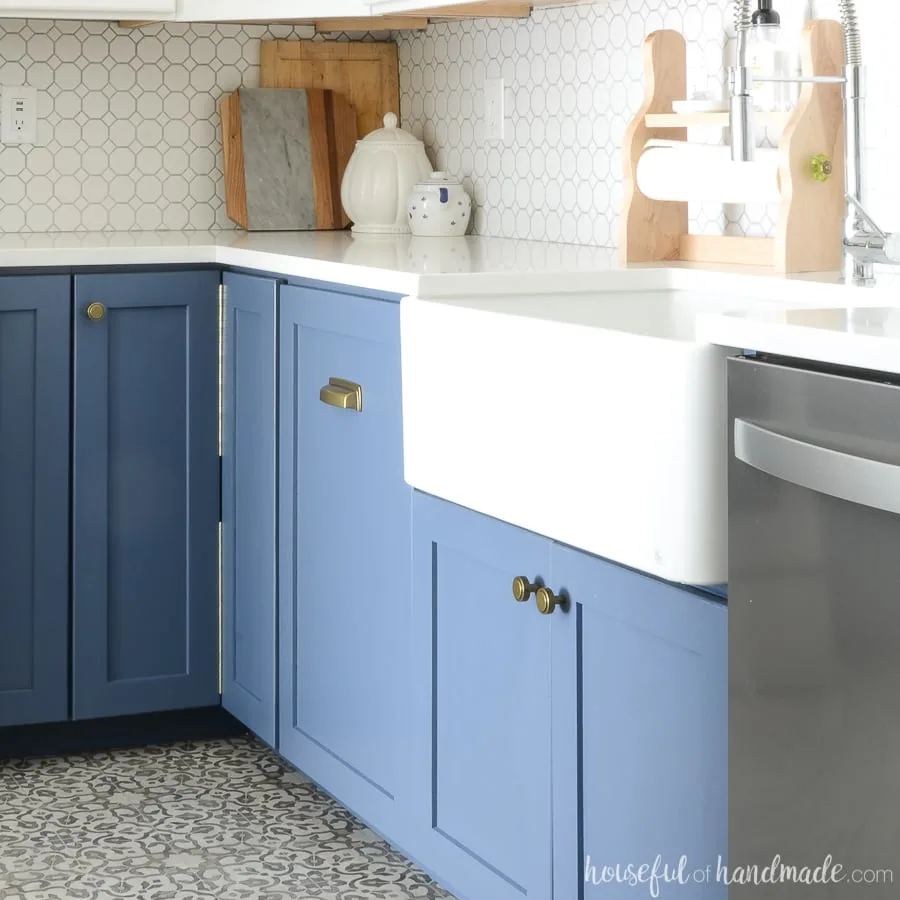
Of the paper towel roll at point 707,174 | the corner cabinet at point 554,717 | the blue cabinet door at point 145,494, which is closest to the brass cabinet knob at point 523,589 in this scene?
the corner cabinet at point 554,717

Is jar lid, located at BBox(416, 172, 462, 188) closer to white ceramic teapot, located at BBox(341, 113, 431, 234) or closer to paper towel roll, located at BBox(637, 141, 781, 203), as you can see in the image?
white ceramic teapot, located at BBox(341, 113, 431, 234)

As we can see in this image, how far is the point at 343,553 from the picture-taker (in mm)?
2350

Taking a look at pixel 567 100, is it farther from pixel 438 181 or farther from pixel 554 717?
pixel 554 717

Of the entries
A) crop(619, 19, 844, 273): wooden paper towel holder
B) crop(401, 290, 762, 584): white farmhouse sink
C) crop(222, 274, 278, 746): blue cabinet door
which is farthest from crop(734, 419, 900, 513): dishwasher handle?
crop(222, 274, 278, 746): blue cabinet door

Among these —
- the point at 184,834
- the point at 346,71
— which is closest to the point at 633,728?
the point at 184,834

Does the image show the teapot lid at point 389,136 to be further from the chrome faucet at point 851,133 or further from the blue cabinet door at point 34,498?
the chrome faucet at point 851,133

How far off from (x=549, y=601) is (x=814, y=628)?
1.67 feet

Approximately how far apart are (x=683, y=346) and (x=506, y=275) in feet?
2.32

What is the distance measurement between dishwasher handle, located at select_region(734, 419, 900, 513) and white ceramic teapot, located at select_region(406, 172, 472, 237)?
5.94ft

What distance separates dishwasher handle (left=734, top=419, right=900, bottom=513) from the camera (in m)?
1.13

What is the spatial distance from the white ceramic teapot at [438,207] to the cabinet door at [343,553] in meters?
0.62

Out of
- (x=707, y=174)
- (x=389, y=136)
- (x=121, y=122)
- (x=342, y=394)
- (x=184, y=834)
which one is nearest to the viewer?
(x=707, y=174)

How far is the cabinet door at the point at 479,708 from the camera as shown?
5.85 feet

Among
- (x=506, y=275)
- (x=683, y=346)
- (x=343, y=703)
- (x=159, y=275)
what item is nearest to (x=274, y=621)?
(x=343, y=703)
